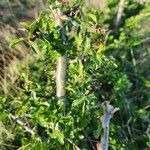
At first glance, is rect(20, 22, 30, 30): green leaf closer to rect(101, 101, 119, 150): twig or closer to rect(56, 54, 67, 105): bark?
rect(56, 54, 67, 105): bark

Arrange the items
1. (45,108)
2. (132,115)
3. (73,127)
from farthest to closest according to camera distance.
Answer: (132,115)
(73,127)
(45,108)

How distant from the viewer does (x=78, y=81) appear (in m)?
2.16

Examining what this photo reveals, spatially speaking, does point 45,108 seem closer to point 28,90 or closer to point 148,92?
point 28,90

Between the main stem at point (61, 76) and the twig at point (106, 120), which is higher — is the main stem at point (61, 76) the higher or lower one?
the higher one

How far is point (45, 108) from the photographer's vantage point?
2.17 m

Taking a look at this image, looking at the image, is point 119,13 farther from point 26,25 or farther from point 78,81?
point 26,25

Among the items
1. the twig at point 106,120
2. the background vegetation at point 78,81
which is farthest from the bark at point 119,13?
the twig at point 106,120

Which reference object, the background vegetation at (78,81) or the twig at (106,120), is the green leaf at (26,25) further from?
the twig at (106,120)

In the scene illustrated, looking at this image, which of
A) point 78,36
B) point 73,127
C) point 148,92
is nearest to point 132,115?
point 148,92

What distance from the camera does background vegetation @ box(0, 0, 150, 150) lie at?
199cm

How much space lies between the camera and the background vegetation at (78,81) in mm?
1991

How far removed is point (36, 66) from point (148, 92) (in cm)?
93

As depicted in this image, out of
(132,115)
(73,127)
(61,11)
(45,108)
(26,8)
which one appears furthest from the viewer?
(26,8)

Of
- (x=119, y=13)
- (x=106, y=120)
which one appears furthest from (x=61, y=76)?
(x=119, y=13)
